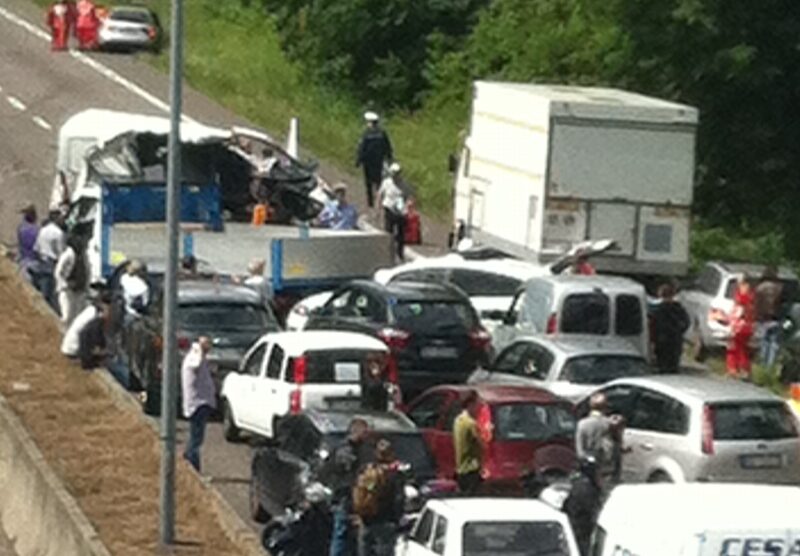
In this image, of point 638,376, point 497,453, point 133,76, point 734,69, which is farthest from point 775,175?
point 497,453

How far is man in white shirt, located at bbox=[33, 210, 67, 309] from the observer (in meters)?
38.7

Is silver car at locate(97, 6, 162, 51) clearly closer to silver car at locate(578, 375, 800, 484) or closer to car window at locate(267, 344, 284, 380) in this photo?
car window at locate(267, 344, 284, 380)

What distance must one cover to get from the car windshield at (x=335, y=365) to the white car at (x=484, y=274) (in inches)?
251

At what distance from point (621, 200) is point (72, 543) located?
15.2 metres

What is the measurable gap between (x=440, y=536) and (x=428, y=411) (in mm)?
6872

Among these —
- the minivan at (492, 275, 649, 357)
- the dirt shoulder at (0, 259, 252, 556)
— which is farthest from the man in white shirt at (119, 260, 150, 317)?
the minivan at (492, 275, 649, 357)

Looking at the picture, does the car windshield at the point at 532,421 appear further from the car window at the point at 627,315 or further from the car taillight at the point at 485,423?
the car window at the point at 627,315

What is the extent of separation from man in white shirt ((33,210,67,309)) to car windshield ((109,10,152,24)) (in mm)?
30008

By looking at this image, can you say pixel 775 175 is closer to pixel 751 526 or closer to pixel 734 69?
pixel 734 69

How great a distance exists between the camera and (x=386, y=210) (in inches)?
1698

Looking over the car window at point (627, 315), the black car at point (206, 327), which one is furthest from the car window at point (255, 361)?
the car window at point (627, 315)

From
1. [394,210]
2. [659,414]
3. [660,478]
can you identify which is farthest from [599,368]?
[394,210]

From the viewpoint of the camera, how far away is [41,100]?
62.2 m

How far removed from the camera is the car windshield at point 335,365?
29.2m
